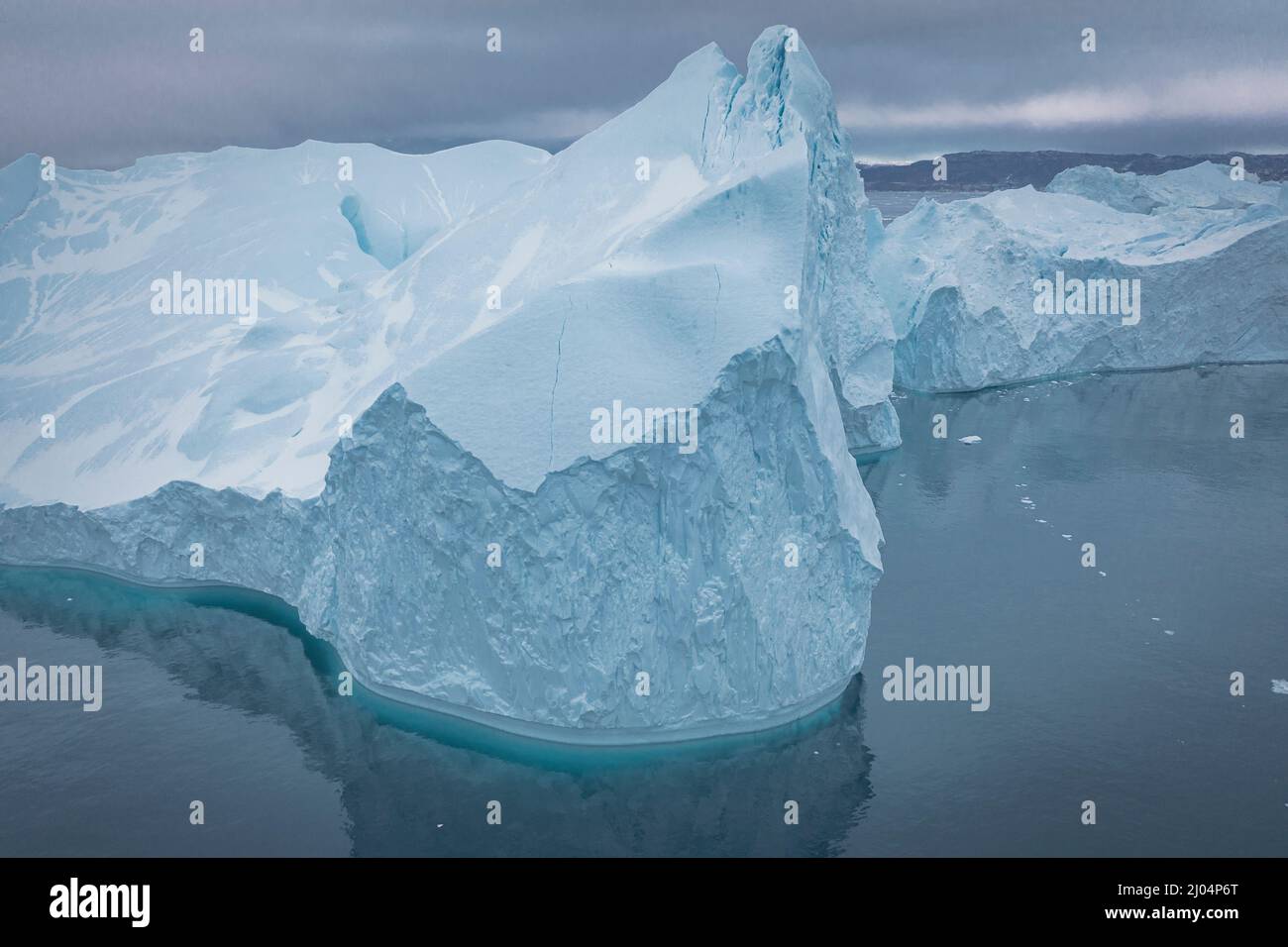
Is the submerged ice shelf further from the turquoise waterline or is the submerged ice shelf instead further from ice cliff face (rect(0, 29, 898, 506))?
the turquoise waterline

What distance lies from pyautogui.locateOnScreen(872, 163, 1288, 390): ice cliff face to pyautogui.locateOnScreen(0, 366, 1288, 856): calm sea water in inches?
558

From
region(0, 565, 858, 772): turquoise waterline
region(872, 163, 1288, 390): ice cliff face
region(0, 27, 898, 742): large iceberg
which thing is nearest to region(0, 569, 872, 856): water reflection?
region(0, 565, 858, 772): turquoise waterline

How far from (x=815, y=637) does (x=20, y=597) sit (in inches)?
529

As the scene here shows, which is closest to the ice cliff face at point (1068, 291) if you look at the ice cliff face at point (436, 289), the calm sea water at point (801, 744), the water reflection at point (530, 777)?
the ice cliff face at point (436, 289)

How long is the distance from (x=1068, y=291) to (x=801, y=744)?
2678 centimetres

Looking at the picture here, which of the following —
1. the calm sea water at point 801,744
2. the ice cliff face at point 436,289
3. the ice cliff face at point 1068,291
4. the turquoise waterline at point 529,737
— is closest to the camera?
the calm sea water at point 801,744

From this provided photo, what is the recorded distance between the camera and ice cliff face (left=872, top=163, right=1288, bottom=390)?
106 feet

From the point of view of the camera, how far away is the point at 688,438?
1190cm

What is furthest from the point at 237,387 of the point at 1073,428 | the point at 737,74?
the point at 1073,428

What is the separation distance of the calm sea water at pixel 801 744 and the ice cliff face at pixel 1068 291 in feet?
46.5

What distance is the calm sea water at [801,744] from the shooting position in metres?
10.6

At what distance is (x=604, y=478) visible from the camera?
1186cm

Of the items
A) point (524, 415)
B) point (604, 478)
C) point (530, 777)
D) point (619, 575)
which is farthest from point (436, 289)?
point (530, 777)

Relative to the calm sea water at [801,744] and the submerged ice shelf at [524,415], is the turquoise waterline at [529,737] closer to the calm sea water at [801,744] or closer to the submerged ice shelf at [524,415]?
the calm sea water at [801,744]
